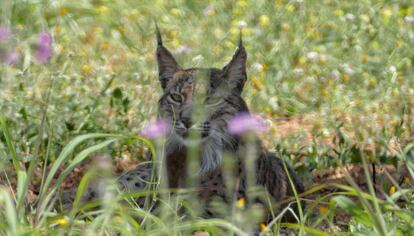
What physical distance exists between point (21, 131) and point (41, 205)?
3197mm

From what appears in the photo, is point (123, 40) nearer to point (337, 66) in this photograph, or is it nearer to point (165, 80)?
point (337, 66)

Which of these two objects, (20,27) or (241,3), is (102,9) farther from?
(241,3)

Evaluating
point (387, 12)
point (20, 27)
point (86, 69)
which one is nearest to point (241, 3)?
point (387, 12)

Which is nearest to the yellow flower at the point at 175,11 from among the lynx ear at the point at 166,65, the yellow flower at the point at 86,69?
the yellow flower at the point at 86,69

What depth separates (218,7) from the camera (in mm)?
10000

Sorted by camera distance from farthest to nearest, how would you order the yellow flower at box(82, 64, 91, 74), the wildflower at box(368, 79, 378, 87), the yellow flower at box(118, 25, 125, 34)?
the yellow flower at box(118, 25, 125, 34)
the wildflower at box(368, 79, 378, 87)
the yellow flower at box(82, 64, 91, 74)

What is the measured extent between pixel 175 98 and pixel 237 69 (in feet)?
1.14

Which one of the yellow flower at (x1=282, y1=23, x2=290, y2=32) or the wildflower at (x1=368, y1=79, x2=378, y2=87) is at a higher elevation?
the yellow flower at (x1=282, y1=23, x2=290, y2=32)

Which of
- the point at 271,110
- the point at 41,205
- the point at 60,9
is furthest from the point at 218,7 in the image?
the point at 41,205

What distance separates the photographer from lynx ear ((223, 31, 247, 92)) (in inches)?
217

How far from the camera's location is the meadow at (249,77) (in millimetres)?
6668

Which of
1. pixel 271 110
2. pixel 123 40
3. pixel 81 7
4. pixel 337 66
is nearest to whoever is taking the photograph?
pixel 271 110

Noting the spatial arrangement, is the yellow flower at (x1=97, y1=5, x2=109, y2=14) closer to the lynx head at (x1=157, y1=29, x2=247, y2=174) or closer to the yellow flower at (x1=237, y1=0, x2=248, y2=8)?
the yellow flower at (x1=237, y1=0, x2=248, y2=8)

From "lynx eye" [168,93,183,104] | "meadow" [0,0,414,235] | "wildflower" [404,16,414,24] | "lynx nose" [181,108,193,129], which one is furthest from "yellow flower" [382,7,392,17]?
"lynx nose" [181,108,193,129]
